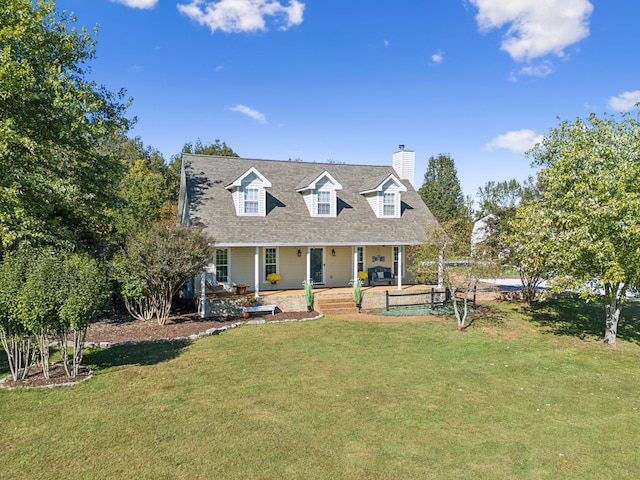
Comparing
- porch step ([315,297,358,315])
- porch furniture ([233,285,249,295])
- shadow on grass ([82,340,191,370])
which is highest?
porch furniture ([233,285,249,295])

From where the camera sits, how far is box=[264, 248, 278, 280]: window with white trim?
2144cm

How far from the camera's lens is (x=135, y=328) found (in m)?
14.8

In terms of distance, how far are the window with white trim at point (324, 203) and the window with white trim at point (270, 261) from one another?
3.35 meters

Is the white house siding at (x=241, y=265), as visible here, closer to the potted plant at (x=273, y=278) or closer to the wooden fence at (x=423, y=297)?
the potted plant at (x=273, y=278)

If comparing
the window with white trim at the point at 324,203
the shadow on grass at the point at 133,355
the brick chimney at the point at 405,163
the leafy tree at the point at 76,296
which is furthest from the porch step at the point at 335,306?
the brick chimney at the point at 405,163

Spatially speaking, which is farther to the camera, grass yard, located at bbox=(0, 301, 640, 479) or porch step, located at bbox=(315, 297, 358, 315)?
porch step, located at bbox=(315, 297, 358, 315)

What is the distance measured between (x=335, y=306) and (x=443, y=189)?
123ft

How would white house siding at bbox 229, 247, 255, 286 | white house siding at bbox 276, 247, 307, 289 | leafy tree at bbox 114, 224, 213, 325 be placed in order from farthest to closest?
white house siding at bbox 276, 247, 307, 289, white house siding at bbox 229, 247, 255, 286, leafy tree at bbox 114, 224, 213, 325

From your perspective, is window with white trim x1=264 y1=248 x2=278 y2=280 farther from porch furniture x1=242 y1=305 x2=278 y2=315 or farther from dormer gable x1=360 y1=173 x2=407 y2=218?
dormer gable x1=360 y1=173 x2=407 y2=218

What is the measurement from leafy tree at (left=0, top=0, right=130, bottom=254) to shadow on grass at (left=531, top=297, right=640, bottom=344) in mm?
19059

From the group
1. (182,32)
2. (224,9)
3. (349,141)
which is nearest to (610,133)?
(224,9)

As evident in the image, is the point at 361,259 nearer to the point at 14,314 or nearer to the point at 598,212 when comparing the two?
the point at 598,212

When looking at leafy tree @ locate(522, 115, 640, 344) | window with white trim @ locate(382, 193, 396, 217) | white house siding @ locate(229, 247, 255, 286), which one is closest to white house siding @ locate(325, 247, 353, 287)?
window with white trim @ locate(382, 193, 396, 217)

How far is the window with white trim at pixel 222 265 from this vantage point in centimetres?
2036
